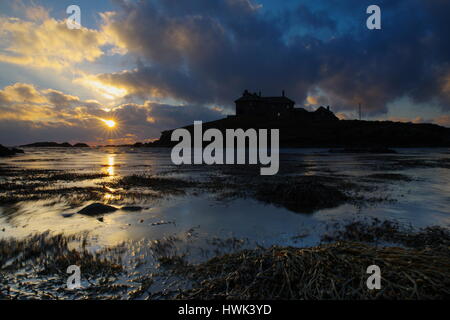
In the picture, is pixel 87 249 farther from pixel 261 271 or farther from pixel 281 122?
pixel 281 122

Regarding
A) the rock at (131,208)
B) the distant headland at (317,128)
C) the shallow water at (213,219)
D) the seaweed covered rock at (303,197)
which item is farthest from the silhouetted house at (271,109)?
the rock at (131,208)

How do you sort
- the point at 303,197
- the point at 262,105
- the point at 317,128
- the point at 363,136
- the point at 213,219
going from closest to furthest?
the point at 213,219 → the point at 303,197 → the point at 363,136 → the point at 317,128 → the point at 262,105

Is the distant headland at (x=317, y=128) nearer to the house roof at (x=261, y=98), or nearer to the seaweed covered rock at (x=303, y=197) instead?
the house roof at (x=261, y=98)

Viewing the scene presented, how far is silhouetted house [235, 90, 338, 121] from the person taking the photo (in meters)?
121

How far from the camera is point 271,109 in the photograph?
404ft

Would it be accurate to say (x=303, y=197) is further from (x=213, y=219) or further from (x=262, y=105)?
(x=262, y=105)

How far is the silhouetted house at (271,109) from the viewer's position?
121 meters

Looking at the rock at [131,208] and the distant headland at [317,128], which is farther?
the distant headland at [317,128]

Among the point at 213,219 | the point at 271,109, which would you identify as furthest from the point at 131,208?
the point at 271,109


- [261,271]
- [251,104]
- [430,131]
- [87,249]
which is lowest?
[87,249]

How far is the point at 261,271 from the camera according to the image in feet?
14.2

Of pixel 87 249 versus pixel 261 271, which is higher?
pixel 261 271
